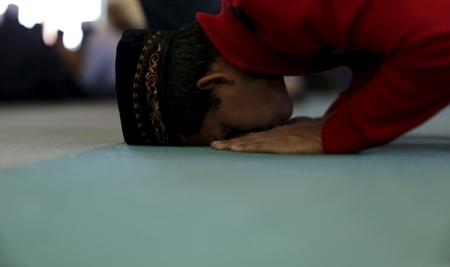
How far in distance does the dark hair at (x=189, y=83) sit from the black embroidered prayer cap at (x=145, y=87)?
0.01m

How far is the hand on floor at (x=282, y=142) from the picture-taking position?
786mm

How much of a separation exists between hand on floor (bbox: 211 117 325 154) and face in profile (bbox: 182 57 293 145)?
0.05m

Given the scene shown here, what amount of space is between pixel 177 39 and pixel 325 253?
0.63 m

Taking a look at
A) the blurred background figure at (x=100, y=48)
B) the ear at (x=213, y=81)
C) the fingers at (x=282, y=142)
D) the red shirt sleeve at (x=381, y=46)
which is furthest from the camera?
the blurred background figure at (x=100, y=48)

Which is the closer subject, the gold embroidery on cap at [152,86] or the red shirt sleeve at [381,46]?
the red shirt sleeve at [381,46]

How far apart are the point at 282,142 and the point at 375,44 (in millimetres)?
226

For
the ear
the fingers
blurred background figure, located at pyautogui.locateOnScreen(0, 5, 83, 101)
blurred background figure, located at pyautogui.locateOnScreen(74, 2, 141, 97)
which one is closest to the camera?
the fingers

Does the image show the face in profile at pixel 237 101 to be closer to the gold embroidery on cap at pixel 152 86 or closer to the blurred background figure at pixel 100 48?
the gold embroidery on cap at pixel 152 86

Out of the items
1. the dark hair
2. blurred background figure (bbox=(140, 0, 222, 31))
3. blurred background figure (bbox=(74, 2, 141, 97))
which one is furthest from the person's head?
blurred background figure (bbox=(74, 2, 141, 97))

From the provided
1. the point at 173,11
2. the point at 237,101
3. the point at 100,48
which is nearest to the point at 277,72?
the point at 237,101

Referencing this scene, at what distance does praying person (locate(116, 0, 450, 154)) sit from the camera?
685 mm

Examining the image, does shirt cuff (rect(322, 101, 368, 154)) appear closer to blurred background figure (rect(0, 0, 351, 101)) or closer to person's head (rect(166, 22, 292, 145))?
person's head (rect(166, 22, 292, 145))

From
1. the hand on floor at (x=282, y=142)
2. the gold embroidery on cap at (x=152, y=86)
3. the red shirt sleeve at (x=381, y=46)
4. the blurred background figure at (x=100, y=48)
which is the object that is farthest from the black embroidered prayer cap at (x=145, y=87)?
the blurred background figure at (x=100, y=48)

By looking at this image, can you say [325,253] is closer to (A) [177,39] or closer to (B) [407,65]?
(B) [407,65]
